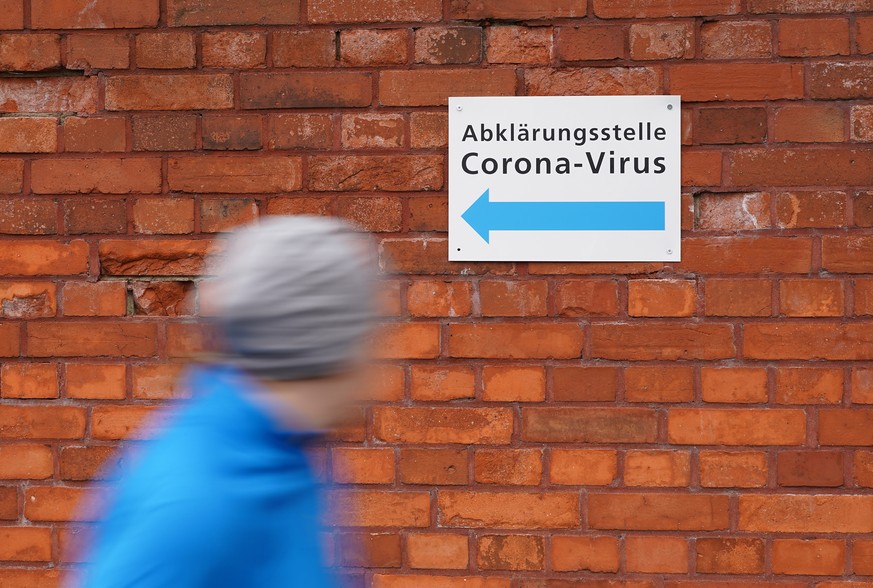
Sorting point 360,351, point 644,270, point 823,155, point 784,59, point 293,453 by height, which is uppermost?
point 784,59

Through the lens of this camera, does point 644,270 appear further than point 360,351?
Yes

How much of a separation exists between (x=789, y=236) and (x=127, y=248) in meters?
1.64

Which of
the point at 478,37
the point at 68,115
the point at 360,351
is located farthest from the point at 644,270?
the point at 68,115

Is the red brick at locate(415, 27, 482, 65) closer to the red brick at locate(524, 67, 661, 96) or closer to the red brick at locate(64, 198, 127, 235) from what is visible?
the red brick at locate(524, 67, 661, 96)

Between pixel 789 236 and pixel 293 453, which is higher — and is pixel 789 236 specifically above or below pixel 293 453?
above

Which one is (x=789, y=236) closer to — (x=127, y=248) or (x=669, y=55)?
(x=669, y=55)

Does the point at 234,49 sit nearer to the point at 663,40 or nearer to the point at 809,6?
the point at 663,40

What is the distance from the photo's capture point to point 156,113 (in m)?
2.23

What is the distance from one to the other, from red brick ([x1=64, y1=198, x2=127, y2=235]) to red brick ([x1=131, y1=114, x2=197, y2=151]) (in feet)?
0.53

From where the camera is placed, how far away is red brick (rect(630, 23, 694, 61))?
215 cm

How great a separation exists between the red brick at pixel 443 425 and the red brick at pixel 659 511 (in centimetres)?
29

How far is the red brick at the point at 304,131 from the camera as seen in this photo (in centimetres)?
220

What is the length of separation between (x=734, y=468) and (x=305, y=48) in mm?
1478

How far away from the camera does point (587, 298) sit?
2.17m
